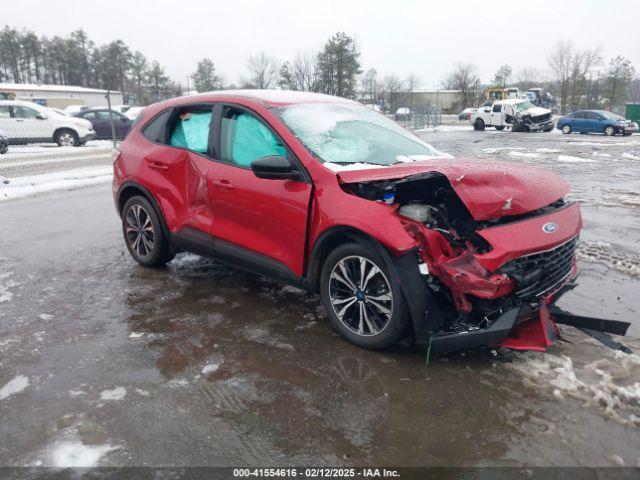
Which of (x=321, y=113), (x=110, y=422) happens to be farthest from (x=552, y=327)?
(x=110, y=422)

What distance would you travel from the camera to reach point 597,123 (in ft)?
91.7

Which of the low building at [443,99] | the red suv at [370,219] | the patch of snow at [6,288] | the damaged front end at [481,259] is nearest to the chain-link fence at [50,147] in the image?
the patch of snow at [6,288]

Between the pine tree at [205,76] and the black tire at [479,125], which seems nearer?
the black tire at [479,125]

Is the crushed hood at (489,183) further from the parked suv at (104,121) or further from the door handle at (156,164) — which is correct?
the parked suv at (104,121)

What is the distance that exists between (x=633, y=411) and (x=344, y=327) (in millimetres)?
1784

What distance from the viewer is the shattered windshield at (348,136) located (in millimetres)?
3947

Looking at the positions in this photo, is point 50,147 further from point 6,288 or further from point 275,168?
point 275,168

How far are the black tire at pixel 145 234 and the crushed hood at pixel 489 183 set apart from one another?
2383 millimetres

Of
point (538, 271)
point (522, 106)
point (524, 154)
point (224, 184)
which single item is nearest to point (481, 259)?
point (538, 271)

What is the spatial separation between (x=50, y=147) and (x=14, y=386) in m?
20.7

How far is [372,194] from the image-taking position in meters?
3.54

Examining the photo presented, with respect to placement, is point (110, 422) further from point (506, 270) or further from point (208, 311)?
point (506, 270)

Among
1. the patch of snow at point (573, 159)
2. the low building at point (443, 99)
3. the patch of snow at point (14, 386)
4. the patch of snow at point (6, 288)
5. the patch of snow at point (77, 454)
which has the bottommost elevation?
the patch of snow at point (77, 454)

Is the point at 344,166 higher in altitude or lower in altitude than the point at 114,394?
higher
